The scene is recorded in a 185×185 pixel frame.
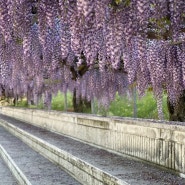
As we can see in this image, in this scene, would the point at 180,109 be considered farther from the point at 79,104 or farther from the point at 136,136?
the point at 79,104

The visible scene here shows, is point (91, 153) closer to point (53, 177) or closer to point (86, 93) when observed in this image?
point (53, 177)

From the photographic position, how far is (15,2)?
5.10m

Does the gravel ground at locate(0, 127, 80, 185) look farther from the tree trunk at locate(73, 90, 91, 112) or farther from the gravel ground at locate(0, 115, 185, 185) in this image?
the tree trunk at locate(73, 90, 91, 112)

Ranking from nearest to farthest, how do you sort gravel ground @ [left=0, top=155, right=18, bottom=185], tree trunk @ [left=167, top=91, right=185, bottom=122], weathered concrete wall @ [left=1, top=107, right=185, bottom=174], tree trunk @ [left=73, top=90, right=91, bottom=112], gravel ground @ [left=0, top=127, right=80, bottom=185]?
weathered concrete wall @ [left=1, top=107, right=185, bottom=174]
gravel ground @ [left=0, top=127, right=80, bottom=185]
gravel ground @ [left=0, top=155, right=18, bottom=185]
tree trunk @ [left=167, top=91, right=185, bottom=122]
tree trunk @ [left=73, top=90, right=91, bottom=112]

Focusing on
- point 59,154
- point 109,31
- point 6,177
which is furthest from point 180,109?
point 109,31

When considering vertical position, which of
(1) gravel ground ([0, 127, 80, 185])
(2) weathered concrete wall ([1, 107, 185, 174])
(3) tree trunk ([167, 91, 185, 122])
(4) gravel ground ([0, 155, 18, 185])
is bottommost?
(4) gravel ground ([0, 155, 18, 185])

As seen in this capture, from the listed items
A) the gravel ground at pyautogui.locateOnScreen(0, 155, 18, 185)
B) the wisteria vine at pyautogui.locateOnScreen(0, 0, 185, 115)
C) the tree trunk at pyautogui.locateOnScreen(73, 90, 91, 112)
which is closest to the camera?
the wisteria vine at pyautogui.locateOnScreen(0, 0, 185, 115)

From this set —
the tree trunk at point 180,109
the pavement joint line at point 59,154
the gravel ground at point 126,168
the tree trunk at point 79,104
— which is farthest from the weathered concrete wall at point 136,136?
the tree trunk at point 79,104

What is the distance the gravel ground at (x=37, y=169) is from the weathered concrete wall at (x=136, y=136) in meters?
1.03

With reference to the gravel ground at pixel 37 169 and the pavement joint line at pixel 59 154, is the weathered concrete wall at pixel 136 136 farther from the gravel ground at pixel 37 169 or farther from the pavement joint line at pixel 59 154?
the gravel ground at pixel 37 169

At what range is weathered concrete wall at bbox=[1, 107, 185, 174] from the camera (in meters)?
5.29

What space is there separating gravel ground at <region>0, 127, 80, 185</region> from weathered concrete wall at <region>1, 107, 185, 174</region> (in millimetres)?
1025

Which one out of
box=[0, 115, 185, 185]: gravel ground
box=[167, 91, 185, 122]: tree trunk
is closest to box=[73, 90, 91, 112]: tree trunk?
box=[167, 91, 185, 122]: tree trunk

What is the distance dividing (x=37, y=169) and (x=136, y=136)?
2.07 m
